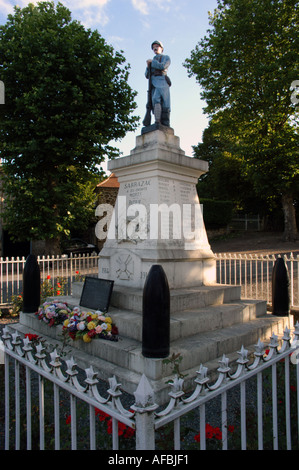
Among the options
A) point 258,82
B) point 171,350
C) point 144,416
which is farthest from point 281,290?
point 258,82

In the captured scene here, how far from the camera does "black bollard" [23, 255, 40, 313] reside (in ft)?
18.1

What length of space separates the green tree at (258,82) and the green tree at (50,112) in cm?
686

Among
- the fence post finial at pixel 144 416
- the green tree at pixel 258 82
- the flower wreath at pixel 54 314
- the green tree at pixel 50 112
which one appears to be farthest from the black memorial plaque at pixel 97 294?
the green tree at pixel 258 82

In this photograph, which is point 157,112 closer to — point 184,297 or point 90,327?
point 184,297

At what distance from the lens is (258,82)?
16.7m

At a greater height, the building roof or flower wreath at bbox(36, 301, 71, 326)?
the building roof

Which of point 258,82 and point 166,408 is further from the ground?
point 258,82

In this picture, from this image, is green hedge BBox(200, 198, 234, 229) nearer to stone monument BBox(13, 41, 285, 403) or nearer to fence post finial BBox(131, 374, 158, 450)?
stone monument BBox(13, 41, 285, 403)

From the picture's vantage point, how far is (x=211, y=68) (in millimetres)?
17906

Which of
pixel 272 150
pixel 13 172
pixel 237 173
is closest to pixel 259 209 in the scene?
pixel 237 173

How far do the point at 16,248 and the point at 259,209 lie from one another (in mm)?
19755

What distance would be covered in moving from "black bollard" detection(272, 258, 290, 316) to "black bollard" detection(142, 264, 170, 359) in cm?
286

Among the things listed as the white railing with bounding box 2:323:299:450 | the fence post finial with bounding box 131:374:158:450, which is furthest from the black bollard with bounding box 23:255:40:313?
the fence post finial with bounding box 131:374:158:450

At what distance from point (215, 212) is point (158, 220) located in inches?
822
